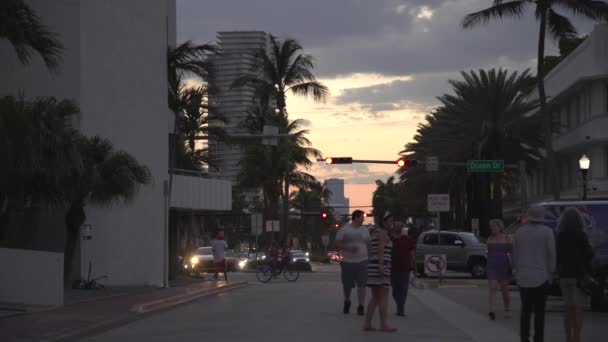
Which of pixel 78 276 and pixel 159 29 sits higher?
pixel 159 29

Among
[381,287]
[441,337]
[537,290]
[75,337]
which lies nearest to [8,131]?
[75,337]

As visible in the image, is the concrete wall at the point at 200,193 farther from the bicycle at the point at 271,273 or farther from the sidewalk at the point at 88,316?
the sidewalk at the point at 88,316

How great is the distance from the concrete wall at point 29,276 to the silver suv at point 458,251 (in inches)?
849

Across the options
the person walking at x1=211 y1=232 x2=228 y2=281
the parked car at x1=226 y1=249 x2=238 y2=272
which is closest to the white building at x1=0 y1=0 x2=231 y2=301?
the person walking at x1=211 y1=232 x2=228 y2=281

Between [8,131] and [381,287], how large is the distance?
813cm

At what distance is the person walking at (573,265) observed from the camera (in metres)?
12.3

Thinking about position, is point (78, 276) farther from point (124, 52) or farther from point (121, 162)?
point (124, 52)

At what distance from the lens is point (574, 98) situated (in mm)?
53719

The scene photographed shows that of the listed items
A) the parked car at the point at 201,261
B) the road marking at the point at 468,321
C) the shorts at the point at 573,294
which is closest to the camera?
the shorts at the point at 573,294

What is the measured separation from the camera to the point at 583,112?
5156 centimetres

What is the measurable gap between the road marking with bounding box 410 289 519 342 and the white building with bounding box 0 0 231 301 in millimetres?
9323

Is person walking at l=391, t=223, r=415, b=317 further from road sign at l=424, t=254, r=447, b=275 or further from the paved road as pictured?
road sign at l=424, t=254, r=447, b=275

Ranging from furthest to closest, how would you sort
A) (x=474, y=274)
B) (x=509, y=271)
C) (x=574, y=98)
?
(x=574, y=98)
(x=474, y=274)
(x=509, y=271)

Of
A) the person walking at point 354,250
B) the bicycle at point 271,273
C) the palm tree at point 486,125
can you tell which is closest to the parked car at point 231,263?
the palm tree at point 486,125
